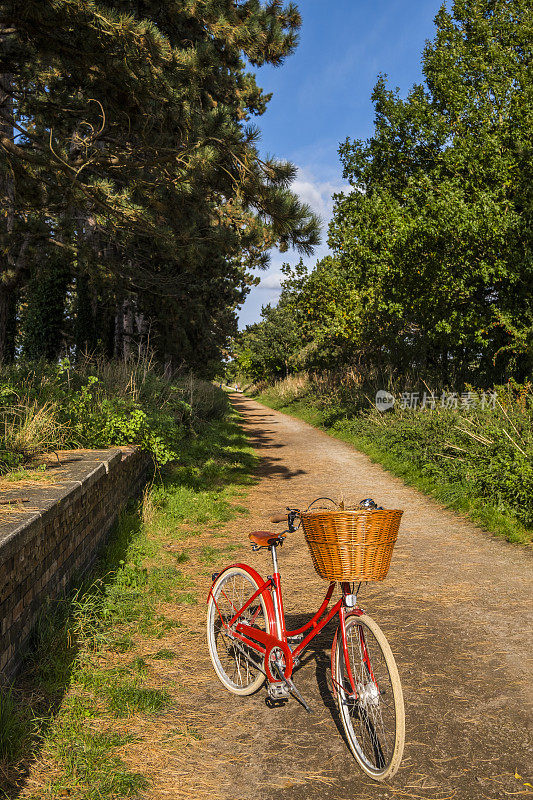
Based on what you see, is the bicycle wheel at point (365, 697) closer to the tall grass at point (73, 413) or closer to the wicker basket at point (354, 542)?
the wicker basket at point (354, 542)

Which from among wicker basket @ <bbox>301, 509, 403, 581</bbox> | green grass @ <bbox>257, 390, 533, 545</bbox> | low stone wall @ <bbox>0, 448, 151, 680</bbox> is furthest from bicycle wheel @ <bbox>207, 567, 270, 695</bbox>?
green grass @ <bbox>257, 390, 533, 545</bbox>

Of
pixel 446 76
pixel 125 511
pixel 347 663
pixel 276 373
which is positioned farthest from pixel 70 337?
pixel 276 373

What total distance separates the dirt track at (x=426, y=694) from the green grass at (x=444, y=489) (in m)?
0.25

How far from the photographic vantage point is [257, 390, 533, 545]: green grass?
23.8 feet

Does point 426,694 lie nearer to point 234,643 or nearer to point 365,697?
point 365,697

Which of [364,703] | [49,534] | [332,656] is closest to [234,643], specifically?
[332,656]

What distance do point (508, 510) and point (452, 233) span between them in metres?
7.28

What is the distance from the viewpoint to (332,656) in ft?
10.2

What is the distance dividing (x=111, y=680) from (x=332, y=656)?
1535 millimetres

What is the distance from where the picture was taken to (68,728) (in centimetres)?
312

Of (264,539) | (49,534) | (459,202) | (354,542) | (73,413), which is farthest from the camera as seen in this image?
(459,202)

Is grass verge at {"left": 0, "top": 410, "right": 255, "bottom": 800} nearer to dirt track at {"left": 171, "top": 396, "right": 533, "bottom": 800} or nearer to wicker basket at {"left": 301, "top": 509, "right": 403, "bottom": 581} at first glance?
dirt track at {"left": 171, "top": 396, "right": 533, "bottom": 800}

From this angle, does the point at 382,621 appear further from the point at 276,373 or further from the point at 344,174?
the point at 276,373

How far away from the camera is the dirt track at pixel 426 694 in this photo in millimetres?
2881
